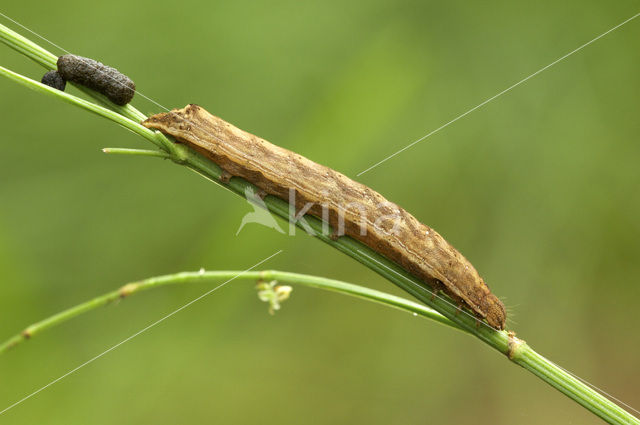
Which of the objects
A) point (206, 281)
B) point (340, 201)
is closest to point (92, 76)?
point (206, 281)

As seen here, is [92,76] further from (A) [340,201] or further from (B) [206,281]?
(A) [340,201]

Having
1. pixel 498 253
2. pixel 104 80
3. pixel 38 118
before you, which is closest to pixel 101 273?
pixel 38 118

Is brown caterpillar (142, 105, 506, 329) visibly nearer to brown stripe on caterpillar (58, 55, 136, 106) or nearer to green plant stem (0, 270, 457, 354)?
brown stripe on caterpillar (58, 55, 136, 106)

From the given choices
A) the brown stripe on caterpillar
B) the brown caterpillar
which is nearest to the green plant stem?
the brown caterpillar

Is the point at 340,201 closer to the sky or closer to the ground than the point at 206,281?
closer to the sky

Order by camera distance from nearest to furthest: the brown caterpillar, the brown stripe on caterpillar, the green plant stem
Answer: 1. the green plant stem
2. the brown stripe on caterpillar
3. the brown caterpillar

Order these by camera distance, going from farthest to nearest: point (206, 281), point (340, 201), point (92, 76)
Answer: point (340, 201)
point (92, 76)
point (206, 281)
